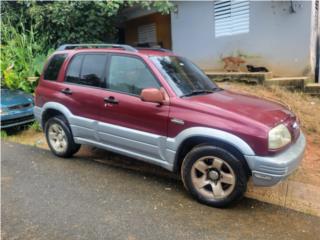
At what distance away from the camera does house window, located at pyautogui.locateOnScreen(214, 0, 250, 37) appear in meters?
9.04

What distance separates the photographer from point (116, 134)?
4.99 meters

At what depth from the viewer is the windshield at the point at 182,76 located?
4617 millimetres

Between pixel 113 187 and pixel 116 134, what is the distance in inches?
28.4

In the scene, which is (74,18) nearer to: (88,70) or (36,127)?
(36,127)

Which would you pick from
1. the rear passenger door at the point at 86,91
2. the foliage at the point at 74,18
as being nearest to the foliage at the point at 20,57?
the foliage at the point at 74,18

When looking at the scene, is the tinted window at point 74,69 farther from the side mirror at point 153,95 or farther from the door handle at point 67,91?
the side mirror at point 153,95

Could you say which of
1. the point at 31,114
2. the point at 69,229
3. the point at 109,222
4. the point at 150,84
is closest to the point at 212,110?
the point at 150,84

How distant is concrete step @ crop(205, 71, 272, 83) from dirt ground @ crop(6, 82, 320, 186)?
6.7 inches

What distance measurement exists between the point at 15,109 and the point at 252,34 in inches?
230

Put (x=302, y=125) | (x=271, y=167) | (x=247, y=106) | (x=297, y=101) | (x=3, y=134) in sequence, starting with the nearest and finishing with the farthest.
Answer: (x=271, y=167), (x=247, y=106), (x=302, y=125), (x=297, y=101), (x=3, y=134)

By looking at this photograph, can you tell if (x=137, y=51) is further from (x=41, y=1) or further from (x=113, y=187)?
(x=41, y=1)

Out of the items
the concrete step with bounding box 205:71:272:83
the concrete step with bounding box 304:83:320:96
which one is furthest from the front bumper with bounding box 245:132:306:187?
the concrete step with bounding box 205:71:272:83

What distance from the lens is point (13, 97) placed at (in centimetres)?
834

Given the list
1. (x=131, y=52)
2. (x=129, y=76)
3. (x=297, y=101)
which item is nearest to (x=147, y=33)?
(x=297, y=101)
